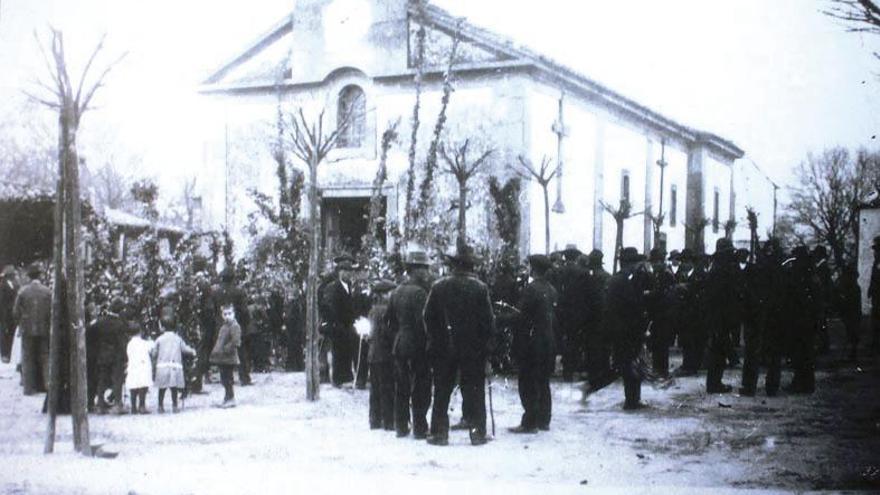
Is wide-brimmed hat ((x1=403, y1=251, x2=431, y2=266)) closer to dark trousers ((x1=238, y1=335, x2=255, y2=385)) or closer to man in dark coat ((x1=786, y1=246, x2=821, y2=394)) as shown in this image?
man in dark coat ((x1=786, y1=246, x2=821, y2=394))

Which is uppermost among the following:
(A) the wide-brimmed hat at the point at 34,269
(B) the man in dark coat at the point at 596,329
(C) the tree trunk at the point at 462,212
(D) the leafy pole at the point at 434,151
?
(D) the leafy pole at the point at 434,151

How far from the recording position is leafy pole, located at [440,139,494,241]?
19.2m

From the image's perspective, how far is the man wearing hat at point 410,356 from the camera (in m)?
8.77

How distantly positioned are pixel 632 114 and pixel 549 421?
63.5 ft

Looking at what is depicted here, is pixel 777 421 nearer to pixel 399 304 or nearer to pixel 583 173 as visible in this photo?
pixel 399 304

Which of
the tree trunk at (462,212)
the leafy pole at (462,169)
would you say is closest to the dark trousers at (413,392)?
the leafy pole at (462,169)

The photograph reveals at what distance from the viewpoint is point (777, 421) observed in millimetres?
9367

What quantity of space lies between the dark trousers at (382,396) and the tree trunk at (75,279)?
297 cm

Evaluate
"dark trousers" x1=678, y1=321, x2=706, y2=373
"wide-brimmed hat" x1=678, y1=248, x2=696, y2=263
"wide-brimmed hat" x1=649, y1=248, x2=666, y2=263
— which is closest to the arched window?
"wide-brimmed hat" x1=678, y1=248, x2=696, y2=263

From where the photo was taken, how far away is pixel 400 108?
21766 mm

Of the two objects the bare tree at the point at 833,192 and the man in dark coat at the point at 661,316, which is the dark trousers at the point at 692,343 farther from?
the bare tree at the point at 833,192

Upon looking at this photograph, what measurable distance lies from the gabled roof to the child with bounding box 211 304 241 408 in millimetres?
11240

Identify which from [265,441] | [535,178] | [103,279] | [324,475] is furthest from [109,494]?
[535,178]

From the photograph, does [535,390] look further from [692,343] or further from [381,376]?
[692,343]
